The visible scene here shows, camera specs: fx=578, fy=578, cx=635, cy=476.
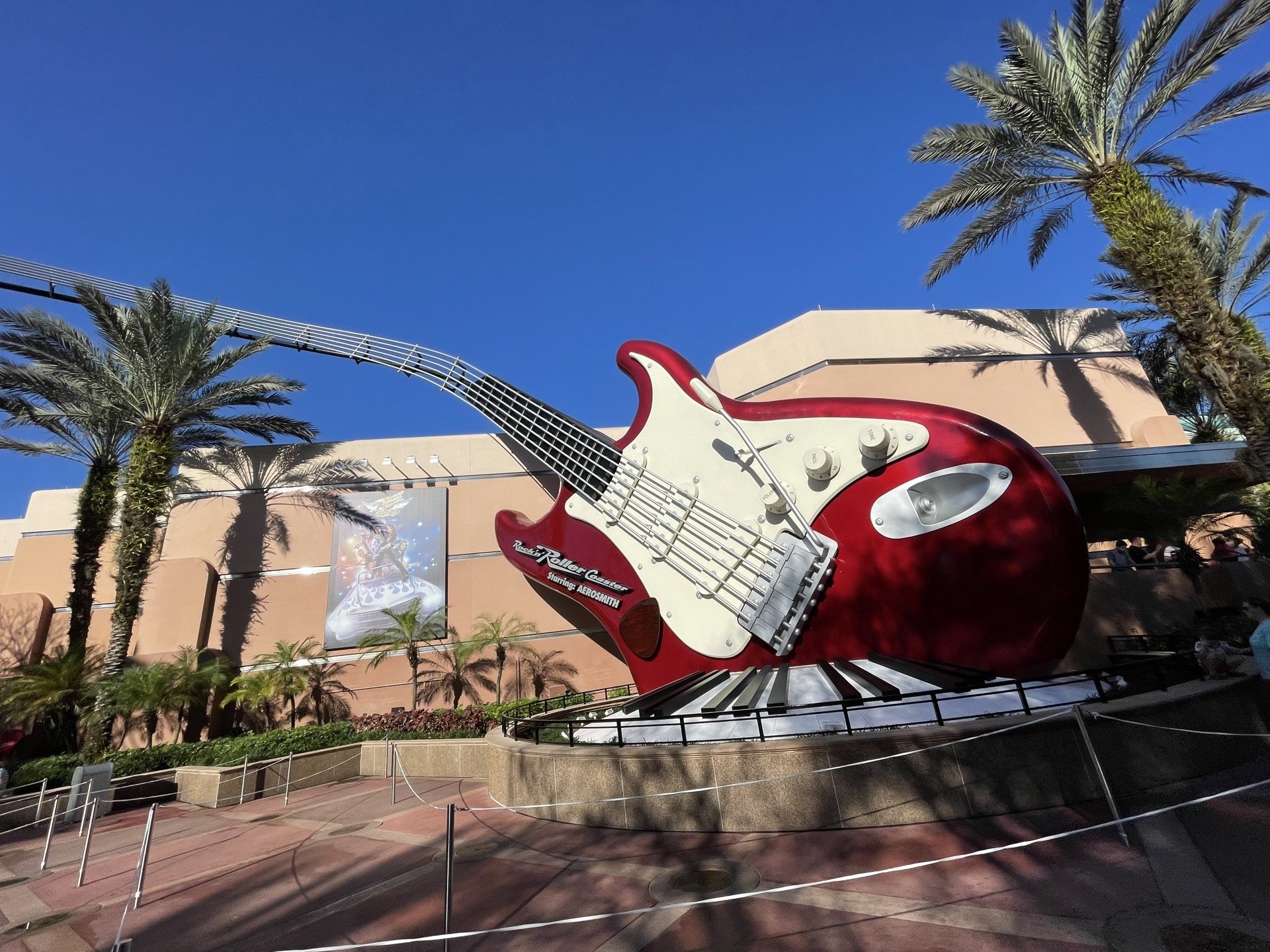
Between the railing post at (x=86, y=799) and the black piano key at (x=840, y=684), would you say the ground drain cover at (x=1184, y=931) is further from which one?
the railing post at (x=86, y=799)

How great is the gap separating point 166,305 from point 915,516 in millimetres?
20129

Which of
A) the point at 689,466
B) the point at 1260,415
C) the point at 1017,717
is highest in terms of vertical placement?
the point at 689,466

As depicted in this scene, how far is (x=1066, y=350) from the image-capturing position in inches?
742

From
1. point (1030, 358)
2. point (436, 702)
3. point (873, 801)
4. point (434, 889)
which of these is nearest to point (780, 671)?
point (873, 801)

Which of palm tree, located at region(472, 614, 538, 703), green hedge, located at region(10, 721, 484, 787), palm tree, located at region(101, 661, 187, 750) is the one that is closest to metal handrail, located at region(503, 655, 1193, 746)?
green hedge, located at region(10, 721, 484, 787)

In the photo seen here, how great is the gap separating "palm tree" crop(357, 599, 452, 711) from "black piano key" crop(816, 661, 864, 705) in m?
11.9

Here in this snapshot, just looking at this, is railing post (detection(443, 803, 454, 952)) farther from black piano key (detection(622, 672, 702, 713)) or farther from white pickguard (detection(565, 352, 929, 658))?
white pickguard (detection(565, 352, 929, 658))

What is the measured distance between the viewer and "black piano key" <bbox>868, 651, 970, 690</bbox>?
6832 millimetres

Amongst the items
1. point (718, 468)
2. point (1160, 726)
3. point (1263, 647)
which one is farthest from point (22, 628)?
point (1263, 647)

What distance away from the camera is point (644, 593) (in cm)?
1212

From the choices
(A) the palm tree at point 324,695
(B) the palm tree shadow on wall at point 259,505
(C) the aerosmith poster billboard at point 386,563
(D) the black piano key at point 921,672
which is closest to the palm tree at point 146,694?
(B) the palm tree shadow on wall at point 259,505

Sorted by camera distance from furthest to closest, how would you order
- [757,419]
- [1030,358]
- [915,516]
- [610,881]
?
[1030,358]
[757,419]
[915,516]
[610,881]

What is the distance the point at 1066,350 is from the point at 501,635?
20.4 m

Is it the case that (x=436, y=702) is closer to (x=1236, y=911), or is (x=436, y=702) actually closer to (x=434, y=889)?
(x=434, y=889)
